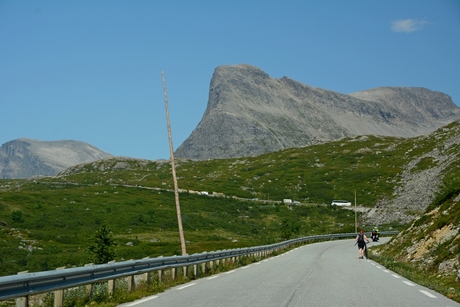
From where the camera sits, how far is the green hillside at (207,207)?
69188mm

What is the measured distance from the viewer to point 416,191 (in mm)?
116750

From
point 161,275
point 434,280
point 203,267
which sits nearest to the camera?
point 161,275

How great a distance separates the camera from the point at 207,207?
117938mm

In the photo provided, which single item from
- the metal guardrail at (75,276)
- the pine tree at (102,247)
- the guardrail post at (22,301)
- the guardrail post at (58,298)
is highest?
the metal guardrail at (75,276)

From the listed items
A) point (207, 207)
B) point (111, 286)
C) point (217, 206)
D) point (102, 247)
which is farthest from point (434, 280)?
point (217, 206)

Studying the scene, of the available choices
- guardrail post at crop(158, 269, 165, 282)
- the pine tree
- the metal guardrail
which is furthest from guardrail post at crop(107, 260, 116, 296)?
the pine tree

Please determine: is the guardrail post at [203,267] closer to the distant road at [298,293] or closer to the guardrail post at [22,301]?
the distant road at [298,293]

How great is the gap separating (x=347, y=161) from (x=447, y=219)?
15399cm

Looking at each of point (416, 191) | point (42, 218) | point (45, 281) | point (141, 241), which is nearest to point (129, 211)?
point (42, 218)

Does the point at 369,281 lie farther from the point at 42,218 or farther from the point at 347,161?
the point at 347,161

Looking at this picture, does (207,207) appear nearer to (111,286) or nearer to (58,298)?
(111,286)

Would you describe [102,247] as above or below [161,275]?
below

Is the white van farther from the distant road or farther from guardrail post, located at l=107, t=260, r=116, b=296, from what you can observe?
guardrail post, located at l=107, t=260, r=116, b=296

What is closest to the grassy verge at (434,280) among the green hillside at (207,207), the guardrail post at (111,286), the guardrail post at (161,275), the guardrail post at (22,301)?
the guardrail post at (161,275)
